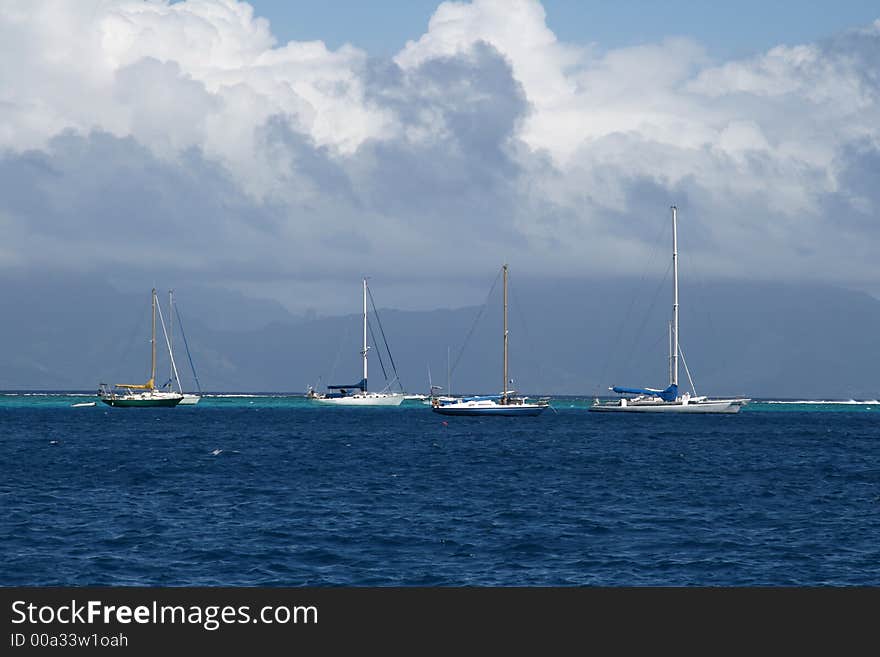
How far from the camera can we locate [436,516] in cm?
5612

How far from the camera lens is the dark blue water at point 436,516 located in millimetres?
41750

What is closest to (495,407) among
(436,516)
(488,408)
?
(488,408)

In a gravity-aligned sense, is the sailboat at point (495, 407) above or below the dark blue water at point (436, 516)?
above

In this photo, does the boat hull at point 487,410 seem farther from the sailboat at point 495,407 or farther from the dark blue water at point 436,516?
the dark blue water at point 436,516

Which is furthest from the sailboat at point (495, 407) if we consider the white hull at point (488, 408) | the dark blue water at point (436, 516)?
the dark blue water at point (436, 516)

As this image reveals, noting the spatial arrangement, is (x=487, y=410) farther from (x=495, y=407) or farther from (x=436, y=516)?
(x=436, y=516)

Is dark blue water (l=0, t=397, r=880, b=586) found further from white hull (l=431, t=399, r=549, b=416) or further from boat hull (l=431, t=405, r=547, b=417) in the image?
white hull (l=431, t=399, r=549, b=416)

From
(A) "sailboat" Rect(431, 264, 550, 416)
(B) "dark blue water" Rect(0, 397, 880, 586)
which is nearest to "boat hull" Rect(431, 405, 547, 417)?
(A) "sailboat" Rect(431, 264, 550, 416)

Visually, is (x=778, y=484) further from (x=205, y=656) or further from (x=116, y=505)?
(x=205, y=656)

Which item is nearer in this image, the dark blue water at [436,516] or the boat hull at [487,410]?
the dark blue water at [436,516]

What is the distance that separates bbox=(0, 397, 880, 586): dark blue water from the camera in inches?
1644

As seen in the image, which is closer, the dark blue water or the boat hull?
the dark blue water

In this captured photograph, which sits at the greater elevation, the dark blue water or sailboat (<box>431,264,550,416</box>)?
sailboat (<box>431,264,550,416</box>)

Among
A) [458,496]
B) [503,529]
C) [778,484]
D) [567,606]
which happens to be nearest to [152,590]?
[567,606]
